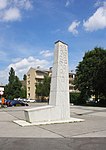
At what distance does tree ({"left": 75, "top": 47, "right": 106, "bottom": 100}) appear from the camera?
172ft

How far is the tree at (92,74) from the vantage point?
52.4 m

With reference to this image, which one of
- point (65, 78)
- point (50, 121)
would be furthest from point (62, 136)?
point (65, 78)

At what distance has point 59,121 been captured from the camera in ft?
56.9

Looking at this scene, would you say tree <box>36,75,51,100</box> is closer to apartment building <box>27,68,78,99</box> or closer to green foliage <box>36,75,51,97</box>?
green foliage <box>36,75,51,97</box>

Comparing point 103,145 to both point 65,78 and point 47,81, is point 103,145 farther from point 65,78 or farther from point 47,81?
point 47,81

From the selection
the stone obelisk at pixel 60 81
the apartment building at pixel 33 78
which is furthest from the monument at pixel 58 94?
the apartment building at pixel 33 78

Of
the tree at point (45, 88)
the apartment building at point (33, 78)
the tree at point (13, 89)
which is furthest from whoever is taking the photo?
the apartment building at point (33, 78)

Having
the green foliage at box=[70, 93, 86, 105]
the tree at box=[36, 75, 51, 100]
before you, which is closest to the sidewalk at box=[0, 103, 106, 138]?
the green foliage at box=[70, 93, 86, 105]

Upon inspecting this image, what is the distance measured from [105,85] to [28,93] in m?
76.7

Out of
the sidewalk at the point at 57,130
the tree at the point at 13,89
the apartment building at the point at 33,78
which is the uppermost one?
the apartment building at the point at 33,78

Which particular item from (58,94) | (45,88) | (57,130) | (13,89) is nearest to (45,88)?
(45,88)

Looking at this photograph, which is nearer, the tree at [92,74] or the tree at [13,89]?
the tree at [92,74]

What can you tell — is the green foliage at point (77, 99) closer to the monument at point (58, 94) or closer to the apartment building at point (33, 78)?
the monument at point (58, 94)

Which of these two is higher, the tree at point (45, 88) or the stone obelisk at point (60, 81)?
the tree at point (45, 88)
